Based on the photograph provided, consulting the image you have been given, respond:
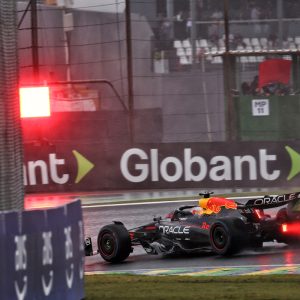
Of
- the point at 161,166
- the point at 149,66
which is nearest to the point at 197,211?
the point at 161,166

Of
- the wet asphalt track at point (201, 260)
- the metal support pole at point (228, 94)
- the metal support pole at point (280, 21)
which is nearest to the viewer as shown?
the wet asphalt track at point (201, 260)

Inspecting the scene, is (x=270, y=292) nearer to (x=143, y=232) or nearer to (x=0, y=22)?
(x=0, y=22)

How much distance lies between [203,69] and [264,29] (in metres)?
3.65

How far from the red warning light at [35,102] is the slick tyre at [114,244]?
408 inches

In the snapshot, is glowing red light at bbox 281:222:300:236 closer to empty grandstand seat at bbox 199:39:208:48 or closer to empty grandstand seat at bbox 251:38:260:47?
empty grandstand seat at bbox 199:39:208:48

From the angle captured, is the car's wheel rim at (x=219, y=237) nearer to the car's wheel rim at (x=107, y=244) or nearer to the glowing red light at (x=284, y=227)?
the glowing red light at (x=284, y=227)

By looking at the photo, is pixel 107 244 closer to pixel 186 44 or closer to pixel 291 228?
pixel 291 228

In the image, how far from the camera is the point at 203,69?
83.0 ft

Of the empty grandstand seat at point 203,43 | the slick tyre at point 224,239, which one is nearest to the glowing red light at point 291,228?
the slick tyre at point 224,239

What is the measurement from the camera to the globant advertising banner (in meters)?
21.0

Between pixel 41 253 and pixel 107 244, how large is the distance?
5969 millimetres

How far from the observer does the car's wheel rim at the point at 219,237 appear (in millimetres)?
12109

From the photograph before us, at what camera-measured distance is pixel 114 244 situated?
1273 centimetres

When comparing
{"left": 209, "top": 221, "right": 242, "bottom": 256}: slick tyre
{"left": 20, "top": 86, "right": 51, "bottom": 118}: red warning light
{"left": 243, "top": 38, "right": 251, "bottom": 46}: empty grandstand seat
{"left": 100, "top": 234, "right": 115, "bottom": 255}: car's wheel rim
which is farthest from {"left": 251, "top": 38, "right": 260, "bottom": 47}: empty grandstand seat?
{"left": 209, "top": 221, "right": 242, "bottom": 256}: slick tyre
